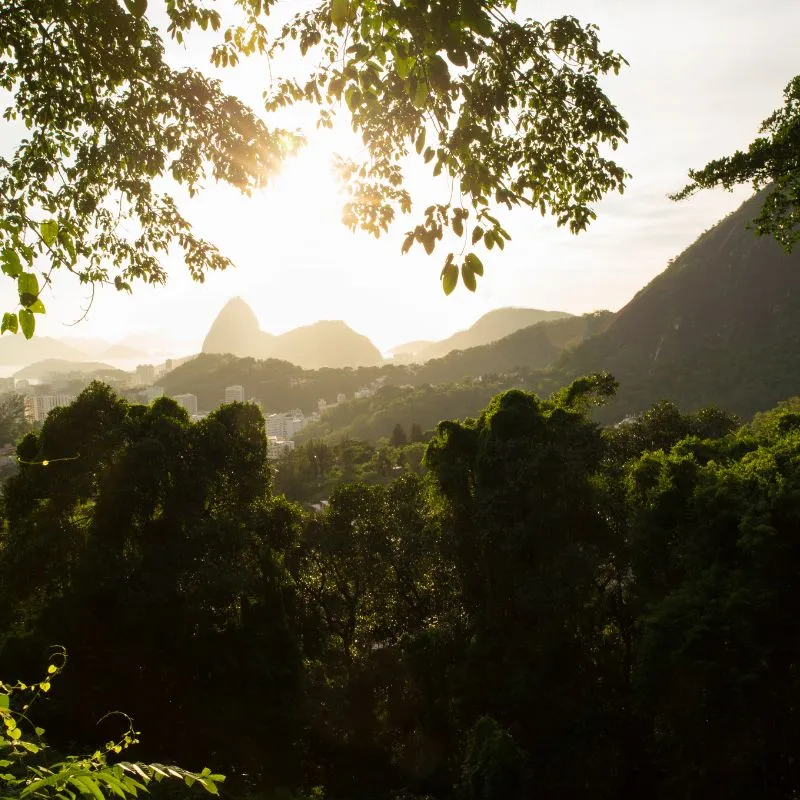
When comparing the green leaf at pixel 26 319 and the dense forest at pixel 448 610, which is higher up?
the green leaf at pixel 26 319

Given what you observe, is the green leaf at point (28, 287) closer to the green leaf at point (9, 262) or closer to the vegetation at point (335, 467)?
the green leaf at point (9, 262)

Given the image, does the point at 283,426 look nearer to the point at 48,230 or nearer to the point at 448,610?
the point at 448,610

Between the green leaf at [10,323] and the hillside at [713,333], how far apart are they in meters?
72.6

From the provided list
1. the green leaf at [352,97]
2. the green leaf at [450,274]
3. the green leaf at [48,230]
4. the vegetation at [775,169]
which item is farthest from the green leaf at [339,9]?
the vegetation at [775,169]

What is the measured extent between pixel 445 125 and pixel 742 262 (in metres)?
105

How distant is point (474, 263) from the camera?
2.76 meters

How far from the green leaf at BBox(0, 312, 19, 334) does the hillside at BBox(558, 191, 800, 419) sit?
72.6 metres

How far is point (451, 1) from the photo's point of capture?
291cm

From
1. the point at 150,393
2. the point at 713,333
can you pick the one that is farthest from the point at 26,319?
the point at 150,393

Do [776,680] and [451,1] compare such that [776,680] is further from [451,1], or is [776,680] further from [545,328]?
[545,328]

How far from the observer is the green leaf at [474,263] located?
A: 2742 millimetres

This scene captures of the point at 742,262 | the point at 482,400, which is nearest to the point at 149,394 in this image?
the point at 482,400

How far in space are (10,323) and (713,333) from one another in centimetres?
10066

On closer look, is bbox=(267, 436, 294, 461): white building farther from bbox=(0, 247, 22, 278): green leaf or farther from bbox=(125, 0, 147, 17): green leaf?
bbox=(0, 247, 22, 278): green leaf
